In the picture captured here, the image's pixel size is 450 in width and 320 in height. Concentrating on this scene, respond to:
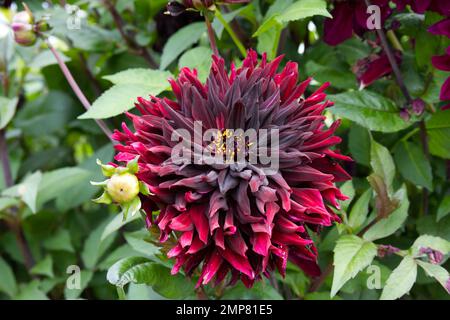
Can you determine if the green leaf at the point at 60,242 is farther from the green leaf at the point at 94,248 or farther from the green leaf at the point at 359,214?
the green leaf at the point at 359,214

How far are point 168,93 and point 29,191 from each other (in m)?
0.15

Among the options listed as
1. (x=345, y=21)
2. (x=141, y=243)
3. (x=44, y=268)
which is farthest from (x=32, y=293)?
(x=345, y=21)

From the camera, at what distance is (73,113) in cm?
73

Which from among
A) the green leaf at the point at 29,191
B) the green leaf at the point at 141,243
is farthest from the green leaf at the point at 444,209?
the green leaf at the point at 29,191

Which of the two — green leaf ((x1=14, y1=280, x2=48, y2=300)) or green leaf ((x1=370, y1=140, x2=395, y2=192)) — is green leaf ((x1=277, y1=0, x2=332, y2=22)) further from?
green leaf ((x1=14, y1=280, x2=48, y2=300))

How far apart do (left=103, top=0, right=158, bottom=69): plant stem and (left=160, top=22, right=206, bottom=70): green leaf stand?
11 cm

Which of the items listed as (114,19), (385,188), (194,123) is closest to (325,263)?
(385,188)

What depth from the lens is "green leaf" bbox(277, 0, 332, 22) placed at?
410 mm

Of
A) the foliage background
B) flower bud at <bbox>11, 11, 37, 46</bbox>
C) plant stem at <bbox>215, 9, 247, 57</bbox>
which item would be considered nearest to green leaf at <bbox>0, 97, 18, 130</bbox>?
the foliage background

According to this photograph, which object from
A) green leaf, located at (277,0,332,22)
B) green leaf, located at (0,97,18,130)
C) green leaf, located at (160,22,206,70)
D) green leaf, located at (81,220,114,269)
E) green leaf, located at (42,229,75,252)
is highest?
green leaf, located at (277,0,332,22)

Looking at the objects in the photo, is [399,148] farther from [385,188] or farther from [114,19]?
[114,19]

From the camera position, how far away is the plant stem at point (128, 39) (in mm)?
625

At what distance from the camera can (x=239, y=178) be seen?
0.35 metres

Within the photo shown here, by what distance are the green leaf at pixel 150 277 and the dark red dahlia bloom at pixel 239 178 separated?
4cm
